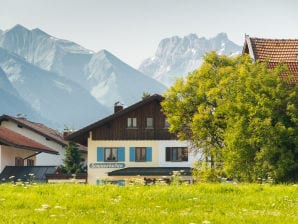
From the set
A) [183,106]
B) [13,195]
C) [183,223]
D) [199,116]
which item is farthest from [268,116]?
[183,223]

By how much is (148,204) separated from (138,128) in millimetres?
55596

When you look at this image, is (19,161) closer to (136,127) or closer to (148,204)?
(136,127)

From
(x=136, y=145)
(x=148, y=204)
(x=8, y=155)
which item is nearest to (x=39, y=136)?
(x=136, y=145)

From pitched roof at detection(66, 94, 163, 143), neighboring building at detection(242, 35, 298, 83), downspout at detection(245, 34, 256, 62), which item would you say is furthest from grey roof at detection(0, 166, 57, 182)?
neighboring building at detection(242, 35, 298, 83)

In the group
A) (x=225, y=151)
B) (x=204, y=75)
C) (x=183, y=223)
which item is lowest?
(x=183, y=223)

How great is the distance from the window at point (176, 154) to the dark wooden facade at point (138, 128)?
52.8 inches

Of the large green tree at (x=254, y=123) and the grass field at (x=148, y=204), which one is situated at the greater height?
the large green tree at (x=254, y=123)

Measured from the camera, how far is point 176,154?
6906 cm

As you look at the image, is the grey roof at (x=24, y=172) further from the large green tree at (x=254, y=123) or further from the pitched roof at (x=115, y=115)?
the large green tree at (x=254, y=123)

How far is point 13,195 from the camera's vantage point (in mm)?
13867

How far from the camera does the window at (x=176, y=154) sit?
68875mm

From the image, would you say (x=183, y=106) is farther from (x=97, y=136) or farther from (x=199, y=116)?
(x=97, y=136)

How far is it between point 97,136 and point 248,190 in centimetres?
5313

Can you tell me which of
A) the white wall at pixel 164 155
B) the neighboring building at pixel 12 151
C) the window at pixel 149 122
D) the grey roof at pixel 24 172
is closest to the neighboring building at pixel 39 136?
the neighboring building at pixel 12 151
